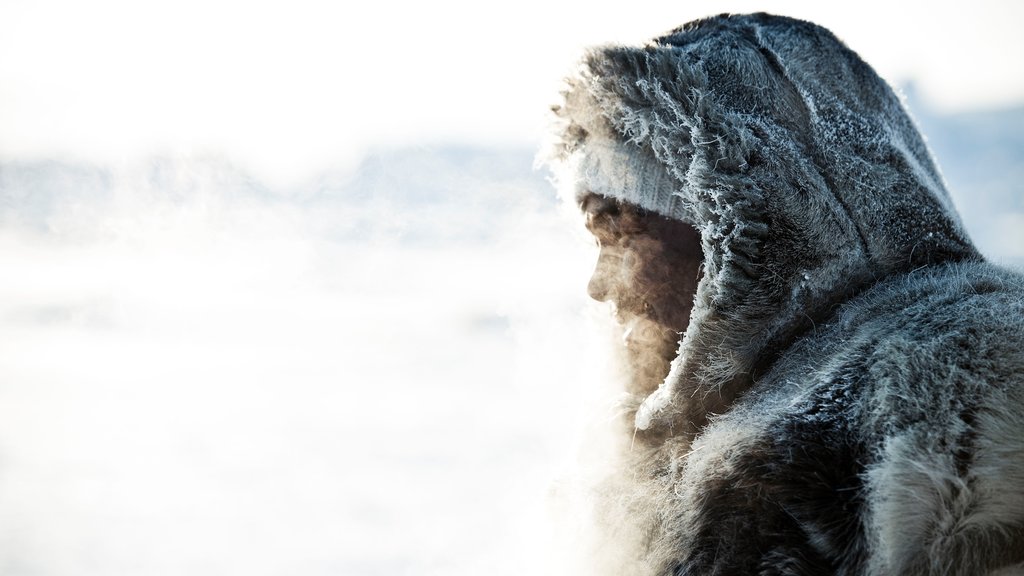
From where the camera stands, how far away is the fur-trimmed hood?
154 cm

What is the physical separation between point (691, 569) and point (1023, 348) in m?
0.63

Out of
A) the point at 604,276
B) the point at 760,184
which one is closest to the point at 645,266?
the point at 604,276

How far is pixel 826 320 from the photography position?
1.52m

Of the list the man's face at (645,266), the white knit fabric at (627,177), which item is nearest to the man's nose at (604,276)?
the man's face at (645,266)

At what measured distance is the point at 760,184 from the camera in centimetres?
154

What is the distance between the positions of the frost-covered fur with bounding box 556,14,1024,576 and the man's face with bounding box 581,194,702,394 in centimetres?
5

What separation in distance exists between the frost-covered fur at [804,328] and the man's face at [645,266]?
0.05 m

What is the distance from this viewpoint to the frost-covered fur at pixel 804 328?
3.44 feet

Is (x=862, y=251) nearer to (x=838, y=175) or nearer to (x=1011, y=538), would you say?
(x=838, y=175)

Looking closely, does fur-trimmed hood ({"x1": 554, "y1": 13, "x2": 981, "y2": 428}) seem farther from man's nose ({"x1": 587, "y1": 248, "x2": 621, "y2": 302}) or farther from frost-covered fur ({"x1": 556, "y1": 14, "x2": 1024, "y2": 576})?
man's nose ({"x1": 587, "y1": 248, "x2": 621, "y2": 302})

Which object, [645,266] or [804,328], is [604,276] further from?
[804,328]

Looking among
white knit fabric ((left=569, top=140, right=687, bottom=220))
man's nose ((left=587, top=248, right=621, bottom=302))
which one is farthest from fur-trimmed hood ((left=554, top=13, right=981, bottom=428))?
man's nose ((left=587, top=248, right=621, bottom=302))

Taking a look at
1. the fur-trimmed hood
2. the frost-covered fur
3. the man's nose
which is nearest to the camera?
the frost-covered fur

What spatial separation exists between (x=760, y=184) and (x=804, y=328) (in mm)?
319
